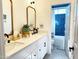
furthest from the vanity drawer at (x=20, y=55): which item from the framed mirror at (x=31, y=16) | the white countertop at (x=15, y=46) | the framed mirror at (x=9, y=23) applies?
the framed mirror at (x=31, y=16)

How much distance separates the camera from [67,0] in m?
3.94

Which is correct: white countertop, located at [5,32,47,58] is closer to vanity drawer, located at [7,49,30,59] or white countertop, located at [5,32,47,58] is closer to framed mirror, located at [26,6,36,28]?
vanity drawer, located at [7,49,30,59]

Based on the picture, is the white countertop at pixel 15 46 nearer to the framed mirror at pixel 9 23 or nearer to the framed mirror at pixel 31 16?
the framed mirror at pixel 9 23

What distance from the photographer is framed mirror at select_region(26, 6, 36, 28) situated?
12.3 feet

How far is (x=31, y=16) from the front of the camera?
402 centimetres

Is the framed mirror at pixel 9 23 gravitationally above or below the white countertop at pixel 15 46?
above

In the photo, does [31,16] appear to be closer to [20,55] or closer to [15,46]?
[15,46]

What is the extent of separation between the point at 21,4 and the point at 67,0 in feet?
5.90

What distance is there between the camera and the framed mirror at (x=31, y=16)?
3760 millimetres

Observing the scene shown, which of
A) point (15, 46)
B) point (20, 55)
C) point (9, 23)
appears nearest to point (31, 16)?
point (9, 23)

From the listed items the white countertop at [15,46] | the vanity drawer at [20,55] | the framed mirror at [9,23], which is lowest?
the vanity drawer at [20,55]

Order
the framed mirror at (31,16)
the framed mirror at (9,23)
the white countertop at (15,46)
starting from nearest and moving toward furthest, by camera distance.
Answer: the white countertop at (15,46)
the framed mirror at (9,23)
the framed mirror at (31,16)

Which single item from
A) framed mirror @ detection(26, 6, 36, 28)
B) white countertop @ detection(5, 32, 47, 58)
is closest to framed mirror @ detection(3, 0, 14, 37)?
white countertop @ detection(5, 32, 47, 58)

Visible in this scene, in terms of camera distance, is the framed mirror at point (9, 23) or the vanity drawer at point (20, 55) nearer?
the vanity drawer at point (20, 55)
